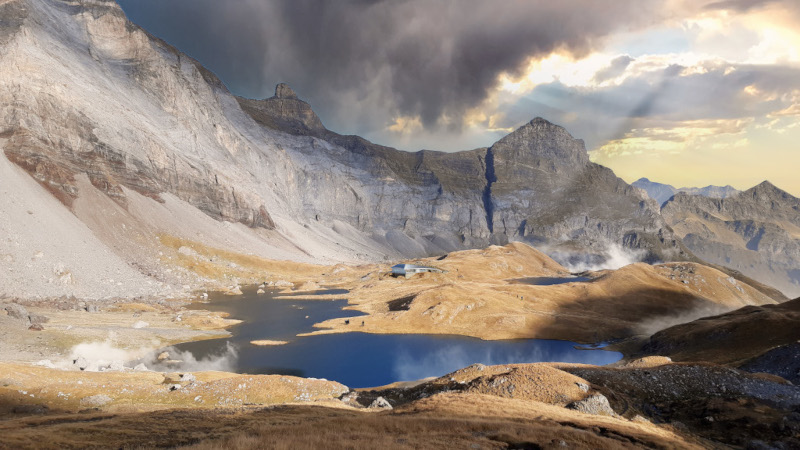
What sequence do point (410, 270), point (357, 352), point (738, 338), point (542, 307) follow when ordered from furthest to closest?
point (410, 270)
point (542, 307)
point (357, 352)
point (738, 338)

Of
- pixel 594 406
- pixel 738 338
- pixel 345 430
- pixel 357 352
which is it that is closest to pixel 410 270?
pixel 357 352

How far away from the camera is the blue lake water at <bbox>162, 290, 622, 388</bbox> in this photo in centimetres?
7394

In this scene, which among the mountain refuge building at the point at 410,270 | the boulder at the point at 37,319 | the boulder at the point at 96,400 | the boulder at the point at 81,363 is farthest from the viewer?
the mountain refuge building at the point at 410,270

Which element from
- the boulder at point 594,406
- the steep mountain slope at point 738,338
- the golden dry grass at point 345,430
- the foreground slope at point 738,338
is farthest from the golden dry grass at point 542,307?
the golden dry grass at point 345,430

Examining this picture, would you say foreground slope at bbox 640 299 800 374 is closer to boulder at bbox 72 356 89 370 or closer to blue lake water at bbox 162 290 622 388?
blue lake water at bbox 162 290 622 388

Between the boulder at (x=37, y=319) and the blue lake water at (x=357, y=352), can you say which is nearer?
the boulder at (x=37, y=319)

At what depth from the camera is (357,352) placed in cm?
8675

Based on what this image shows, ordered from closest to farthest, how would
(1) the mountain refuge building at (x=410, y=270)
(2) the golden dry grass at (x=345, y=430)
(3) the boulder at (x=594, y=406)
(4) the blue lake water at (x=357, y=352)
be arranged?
(2) the golden dry grass at (x=345, y=430) < (3) the boulder at (x=594, y=406) < (4) the blue lake water at (x=357, y=352) < (1) the mountain refuge building at (x=410, y=270)

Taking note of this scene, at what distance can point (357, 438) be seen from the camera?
20906mm

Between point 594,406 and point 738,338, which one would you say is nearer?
point 594,406

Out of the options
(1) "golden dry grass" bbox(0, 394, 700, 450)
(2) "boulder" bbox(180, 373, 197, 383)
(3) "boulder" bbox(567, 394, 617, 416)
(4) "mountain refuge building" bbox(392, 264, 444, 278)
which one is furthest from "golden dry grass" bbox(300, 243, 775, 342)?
(1) "golden dry grass" bbox(0, 394, 700, 450)

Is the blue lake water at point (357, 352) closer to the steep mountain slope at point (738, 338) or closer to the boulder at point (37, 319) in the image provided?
the steep mountain slope at point (738, 338)

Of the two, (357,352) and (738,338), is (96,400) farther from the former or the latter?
(738,338)

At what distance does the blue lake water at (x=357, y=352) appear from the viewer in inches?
2911
